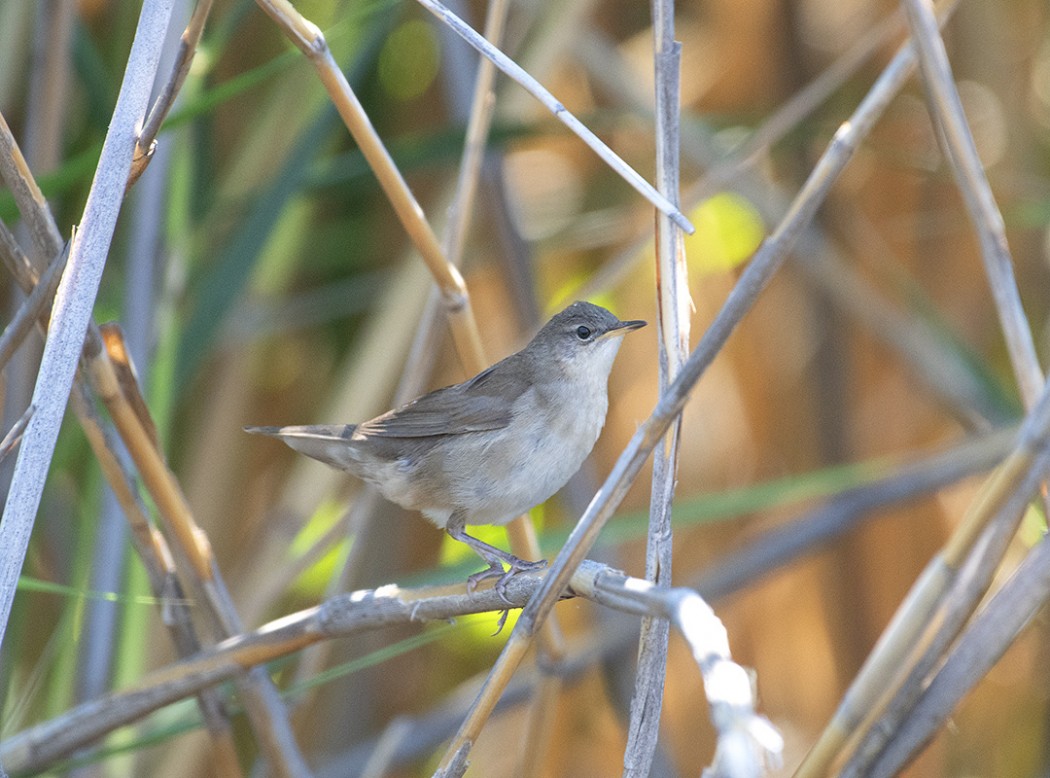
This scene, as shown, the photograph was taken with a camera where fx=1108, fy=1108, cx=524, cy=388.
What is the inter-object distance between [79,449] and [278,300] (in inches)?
29.3

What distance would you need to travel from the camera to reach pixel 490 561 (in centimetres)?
215

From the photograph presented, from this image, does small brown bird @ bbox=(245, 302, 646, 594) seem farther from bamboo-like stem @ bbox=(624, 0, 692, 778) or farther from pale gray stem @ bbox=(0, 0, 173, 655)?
pale gray stem @ bbox=(0, 0, 173, 655)

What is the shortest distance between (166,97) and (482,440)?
104 centimetres

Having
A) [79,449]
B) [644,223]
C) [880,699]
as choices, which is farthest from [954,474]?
[79,449]

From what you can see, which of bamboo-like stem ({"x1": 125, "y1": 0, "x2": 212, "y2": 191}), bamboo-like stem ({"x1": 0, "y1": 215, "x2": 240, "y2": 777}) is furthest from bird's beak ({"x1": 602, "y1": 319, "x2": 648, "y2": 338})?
bamboo-like stem ({"x1": 125, "y1": 0, "x2": 212, "y2": 191})

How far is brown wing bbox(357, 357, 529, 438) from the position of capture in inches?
91.3

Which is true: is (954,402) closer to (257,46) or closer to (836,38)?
(836,38)

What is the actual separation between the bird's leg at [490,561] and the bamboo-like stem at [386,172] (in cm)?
36

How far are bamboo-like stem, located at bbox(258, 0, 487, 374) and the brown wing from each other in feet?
0.95

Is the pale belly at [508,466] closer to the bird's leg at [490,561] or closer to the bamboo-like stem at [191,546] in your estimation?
the bird's leg at [490,561]

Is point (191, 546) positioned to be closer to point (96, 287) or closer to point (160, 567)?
point (160, 567)

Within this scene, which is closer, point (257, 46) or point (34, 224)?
point (34, 224)

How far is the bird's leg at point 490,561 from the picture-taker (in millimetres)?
1900

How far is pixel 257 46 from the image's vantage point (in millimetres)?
3117
